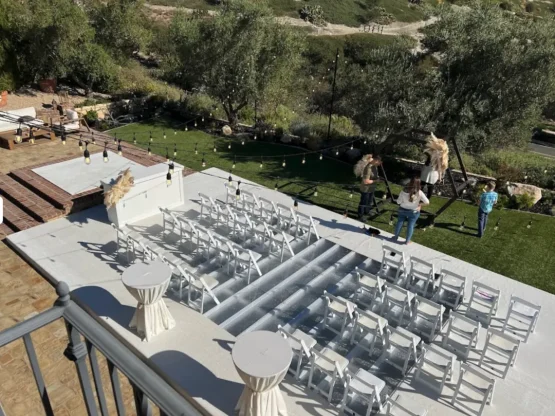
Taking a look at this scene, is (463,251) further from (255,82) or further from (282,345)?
(255,82)

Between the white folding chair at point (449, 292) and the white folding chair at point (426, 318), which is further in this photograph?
the white folding chair at point (449, 292)

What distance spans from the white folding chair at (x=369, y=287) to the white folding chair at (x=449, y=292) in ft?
3.78

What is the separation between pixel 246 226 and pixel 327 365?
501 centimetres

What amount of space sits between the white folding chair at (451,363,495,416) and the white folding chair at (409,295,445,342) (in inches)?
42.2

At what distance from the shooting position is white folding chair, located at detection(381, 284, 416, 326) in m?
8.00

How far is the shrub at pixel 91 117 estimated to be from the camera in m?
19.3

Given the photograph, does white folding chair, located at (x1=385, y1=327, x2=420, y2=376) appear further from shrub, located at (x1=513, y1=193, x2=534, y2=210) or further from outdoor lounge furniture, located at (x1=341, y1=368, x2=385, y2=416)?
shrub, located at (x1=513, y1=193, x2=534, y2=210)

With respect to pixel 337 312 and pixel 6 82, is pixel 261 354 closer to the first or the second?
pixel 337 312

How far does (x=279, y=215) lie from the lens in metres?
11.0

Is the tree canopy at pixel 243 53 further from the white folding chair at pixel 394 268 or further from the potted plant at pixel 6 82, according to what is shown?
the white folding chair at pixel 394 268

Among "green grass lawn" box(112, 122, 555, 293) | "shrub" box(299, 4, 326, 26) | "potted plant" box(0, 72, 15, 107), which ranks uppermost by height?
"shrub" box(299, 4, 326, 26)

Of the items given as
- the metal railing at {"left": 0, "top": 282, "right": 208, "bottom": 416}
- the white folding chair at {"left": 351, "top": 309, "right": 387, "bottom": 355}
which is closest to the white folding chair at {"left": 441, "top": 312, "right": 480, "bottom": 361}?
the white folding chair at {"left": 351, "top": 309, "right": 387, "bottom": 355}

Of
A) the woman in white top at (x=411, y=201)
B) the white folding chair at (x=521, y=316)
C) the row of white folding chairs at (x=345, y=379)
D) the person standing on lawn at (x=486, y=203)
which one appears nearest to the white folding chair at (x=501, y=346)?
the white folding chair at (x=521, y=316)

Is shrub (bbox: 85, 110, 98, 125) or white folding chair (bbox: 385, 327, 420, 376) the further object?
shrub (bbox: 85, 110, 98, 125)
